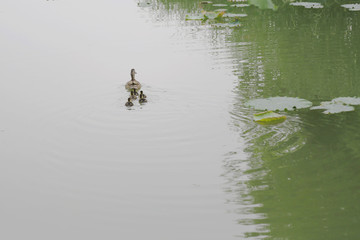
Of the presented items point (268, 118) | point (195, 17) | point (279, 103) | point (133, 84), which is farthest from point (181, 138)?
point (195, 17)

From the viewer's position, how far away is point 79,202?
5688mm

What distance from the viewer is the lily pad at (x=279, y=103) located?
26.0 ft

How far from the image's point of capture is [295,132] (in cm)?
712

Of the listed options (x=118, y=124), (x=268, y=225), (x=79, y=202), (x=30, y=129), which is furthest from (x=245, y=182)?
(x=30, y=129)

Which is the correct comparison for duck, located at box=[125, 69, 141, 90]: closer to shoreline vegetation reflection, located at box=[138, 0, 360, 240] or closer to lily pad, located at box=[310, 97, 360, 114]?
shoreline vegetation reflection, located at box=[138, 0, 360, 240]

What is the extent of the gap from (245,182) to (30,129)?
3243 mm

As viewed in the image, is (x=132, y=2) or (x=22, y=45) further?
(x=132, y=2)

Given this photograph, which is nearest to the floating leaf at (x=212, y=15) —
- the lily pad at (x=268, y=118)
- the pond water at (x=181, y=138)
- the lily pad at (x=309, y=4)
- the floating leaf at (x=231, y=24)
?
the floating leaf at (x=231, y=24)

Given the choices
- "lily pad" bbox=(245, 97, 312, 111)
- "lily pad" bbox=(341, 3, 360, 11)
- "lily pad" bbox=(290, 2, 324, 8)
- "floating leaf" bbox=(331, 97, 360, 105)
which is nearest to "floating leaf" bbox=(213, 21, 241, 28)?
"lily pad" bbox=(290, 2, 324, 8)

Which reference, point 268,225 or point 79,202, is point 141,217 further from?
point 268,225

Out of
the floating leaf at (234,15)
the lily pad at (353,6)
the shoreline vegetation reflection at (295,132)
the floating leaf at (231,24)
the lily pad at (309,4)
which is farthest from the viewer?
the lily pad at (309,4)

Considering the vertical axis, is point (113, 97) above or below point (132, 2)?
below

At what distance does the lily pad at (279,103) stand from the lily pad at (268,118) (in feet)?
1.13

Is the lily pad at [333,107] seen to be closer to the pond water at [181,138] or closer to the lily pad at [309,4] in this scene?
the pond water at [181,138]
